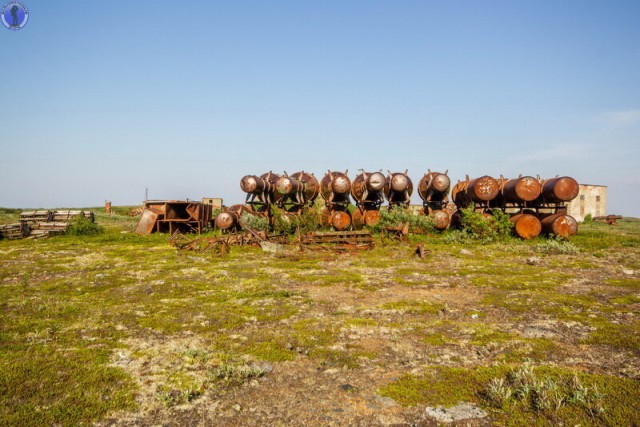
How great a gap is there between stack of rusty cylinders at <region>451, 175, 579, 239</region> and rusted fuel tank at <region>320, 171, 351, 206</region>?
22.8ft

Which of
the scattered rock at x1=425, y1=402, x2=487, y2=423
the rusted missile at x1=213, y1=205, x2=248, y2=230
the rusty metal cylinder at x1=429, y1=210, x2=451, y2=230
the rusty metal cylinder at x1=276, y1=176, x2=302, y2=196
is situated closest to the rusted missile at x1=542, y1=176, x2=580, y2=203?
the rusty metal cylinder at x1=429, y1=210, x2=451, y2=230

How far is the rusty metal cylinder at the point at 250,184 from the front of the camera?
21047 millimetres

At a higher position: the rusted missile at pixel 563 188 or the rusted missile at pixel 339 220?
the rusted missile at pixel 563 188

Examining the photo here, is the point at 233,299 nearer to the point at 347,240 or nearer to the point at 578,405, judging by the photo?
the point at 578,405

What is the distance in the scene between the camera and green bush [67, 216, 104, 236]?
62.2 feet

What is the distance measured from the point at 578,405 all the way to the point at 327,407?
252 cm

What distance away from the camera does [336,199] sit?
22.8 m

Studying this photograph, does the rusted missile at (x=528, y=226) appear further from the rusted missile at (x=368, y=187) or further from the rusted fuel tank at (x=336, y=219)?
the rusted fuel tank at (x=336, y=219)

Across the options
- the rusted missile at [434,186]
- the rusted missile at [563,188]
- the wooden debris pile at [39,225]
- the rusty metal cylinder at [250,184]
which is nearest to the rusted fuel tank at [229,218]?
the rusty metal cylinder at [250,184]

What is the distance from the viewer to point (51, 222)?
1916cm

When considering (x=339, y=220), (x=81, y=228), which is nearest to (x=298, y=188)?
(x=339, y=220)

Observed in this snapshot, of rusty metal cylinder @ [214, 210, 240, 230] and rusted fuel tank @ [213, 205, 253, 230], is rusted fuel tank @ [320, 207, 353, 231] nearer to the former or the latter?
rusted fuel tank @ [213, 205, 253, 230]

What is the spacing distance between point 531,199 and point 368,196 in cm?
856

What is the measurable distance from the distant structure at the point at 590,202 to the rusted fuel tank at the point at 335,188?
2644cm
